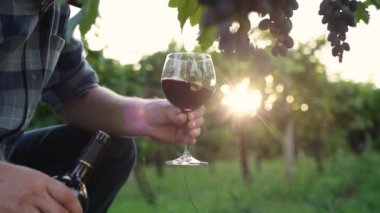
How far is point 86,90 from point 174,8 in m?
1.35

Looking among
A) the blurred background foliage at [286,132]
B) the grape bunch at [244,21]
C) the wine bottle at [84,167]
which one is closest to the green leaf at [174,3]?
the grape bunch at [244,21]

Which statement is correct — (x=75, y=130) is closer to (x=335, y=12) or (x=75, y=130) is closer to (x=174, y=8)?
(x=174, y=8)

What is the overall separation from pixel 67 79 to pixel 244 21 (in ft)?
6.11

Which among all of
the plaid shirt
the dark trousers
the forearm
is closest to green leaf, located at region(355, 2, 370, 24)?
the plaid shirt

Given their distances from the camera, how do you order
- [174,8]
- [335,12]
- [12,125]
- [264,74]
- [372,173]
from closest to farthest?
[264,74]
[335,12]
[174,8]
[12,125]
[372,173]

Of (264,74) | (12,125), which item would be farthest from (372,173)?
(264,74)

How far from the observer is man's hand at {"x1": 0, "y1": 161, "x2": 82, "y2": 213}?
1706 millimetres

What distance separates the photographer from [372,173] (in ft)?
23.1

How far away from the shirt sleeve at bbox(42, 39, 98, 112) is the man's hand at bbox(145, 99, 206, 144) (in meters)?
0.37

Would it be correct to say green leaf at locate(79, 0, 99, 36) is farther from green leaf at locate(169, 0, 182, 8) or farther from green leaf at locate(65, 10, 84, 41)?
green leaf at locate(169, 0, 182, 8)

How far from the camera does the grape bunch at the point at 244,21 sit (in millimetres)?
741

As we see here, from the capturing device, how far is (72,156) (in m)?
2.54

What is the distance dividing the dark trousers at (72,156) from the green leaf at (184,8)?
1.26 metres

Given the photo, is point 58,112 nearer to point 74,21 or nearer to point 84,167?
point 84,167
